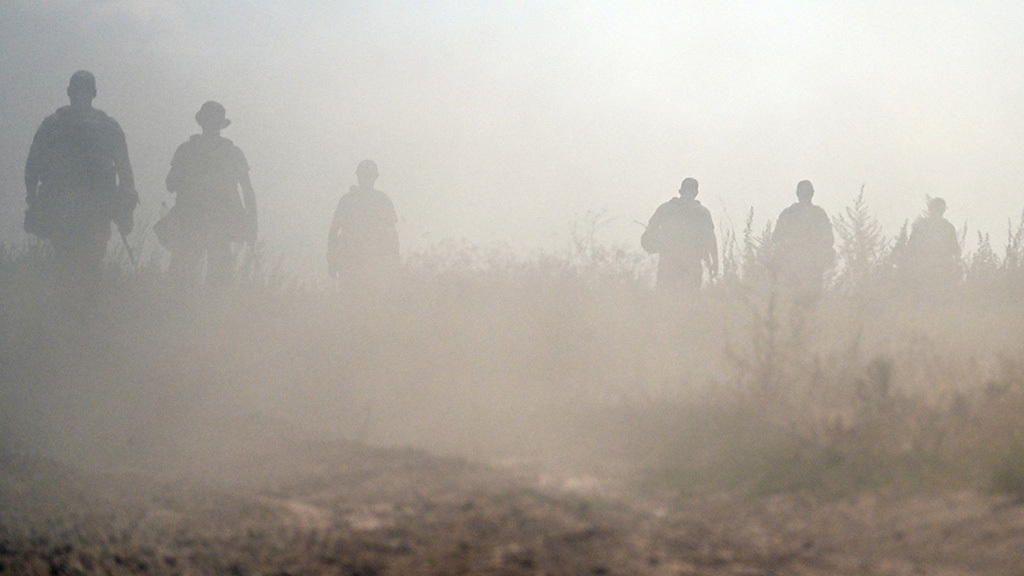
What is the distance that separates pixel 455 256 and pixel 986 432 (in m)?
7.54

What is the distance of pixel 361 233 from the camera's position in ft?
40.3

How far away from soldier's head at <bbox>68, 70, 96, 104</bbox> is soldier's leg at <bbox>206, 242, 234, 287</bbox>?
1.97 metres

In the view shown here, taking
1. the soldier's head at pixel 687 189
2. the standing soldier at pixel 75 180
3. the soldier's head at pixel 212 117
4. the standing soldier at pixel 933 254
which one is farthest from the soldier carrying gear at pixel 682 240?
the standing soldier at pixel 75 180

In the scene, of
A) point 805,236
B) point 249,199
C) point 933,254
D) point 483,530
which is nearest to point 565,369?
point 483,530

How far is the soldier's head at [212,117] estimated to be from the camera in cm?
1060

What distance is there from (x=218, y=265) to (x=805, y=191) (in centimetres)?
674

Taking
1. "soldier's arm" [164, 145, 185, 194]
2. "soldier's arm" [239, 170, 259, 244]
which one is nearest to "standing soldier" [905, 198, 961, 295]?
"soldier's arm" [239, 170, 259, 244]

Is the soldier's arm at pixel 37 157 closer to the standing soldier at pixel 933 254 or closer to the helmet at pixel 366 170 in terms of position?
the helmet at pixel 366 170

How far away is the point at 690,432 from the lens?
4887 millimetres

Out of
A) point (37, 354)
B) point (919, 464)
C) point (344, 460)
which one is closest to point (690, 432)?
point (919, 464)

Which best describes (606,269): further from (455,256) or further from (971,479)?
(971,479)

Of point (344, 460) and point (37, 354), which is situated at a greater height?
point (37, 354)

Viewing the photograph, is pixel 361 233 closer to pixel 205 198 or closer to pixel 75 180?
pixel 205 198

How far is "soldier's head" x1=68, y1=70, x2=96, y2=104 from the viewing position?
31.4 ft
